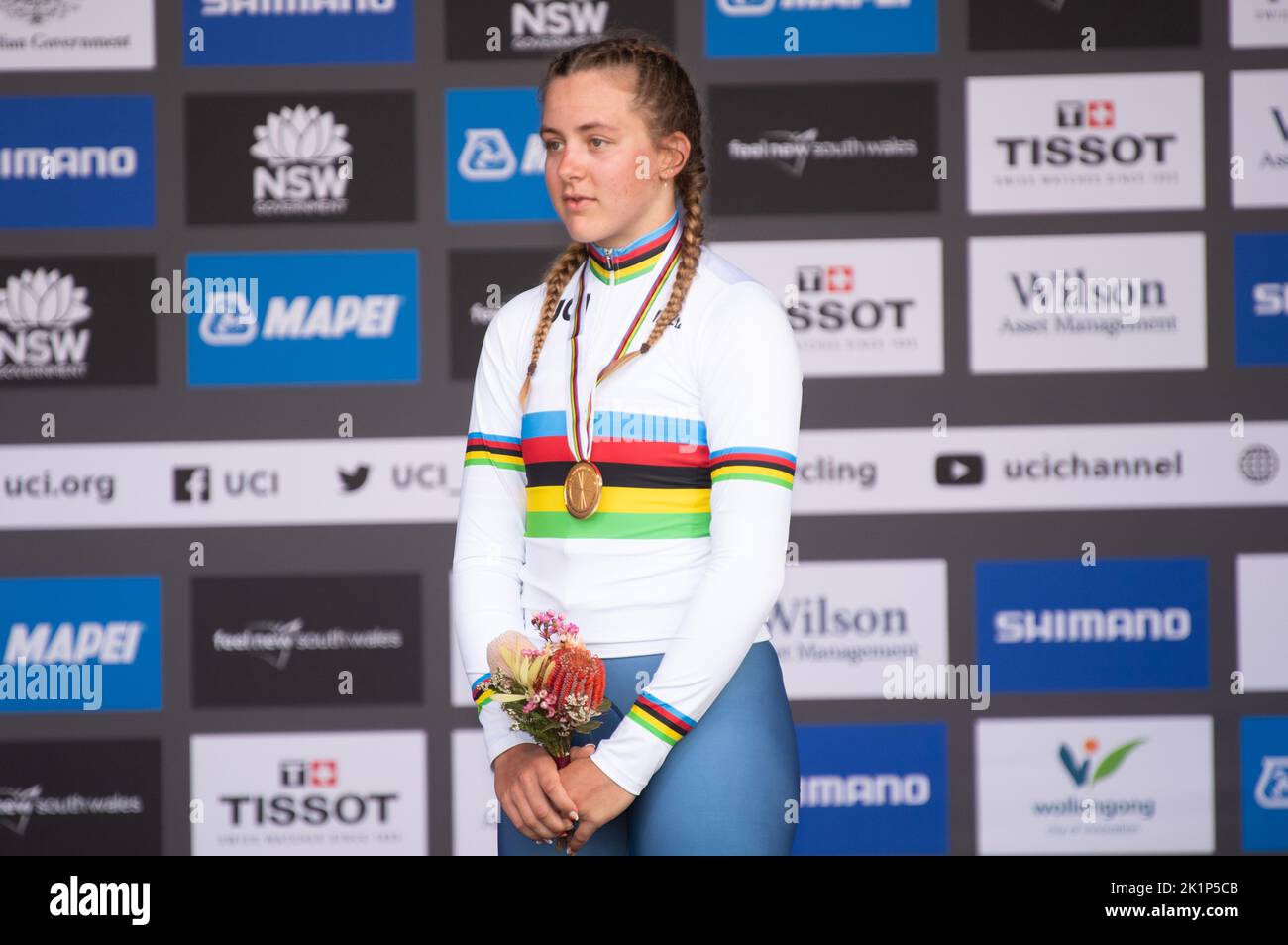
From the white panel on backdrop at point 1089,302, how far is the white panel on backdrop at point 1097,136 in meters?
0.12

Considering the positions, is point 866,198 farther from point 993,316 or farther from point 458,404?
point 458,404

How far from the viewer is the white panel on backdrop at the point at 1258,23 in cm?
338

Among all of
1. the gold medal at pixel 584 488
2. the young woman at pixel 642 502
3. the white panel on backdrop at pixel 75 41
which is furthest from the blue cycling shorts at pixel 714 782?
the white panel on backdrop at pixel 75 41

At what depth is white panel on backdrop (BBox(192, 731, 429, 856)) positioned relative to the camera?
3412mm

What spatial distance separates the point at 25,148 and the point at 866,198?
7.76ft

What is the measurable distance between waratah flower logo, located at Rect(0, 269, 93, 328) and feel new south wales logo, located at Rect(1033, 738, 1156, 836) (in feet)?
9.96

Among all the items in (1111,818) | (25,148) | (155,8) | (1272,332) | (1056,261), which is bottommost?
(1111,818)

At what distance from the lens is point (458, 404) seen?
11.2ft

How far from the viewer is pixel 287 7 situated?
3.38 meters

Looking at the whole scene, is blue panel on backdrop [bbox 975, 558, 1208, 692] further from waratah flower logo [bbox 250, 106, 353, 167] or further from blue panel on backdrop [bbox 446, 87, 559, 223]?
waratah flower logo [bbox 250, 106, 353, 167]
